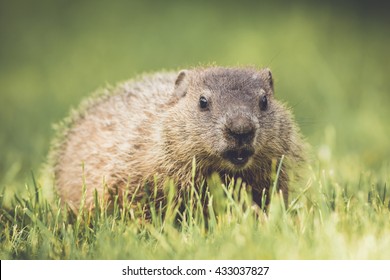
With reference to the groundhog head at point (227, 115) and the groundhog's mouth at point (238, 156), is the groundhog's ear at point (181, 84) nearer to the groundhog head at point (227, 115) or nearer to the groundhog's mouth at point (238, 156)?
the groundhog head at point (227, 115)

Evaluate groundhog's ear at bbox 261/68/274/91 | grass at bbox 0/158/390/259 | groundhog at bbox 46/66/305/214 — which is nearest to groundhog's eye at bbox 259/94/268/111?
groundhog at bbox 46/66/305/214

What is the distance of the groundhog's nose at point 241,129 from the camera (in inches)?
145

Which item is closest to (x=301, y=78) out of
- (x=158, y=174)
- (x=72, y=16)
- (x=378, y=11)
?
(x=378, y=11)

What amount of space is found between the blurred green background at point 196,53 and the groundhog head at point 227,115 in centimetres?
206

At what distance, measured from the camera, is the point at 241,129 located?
145 inches

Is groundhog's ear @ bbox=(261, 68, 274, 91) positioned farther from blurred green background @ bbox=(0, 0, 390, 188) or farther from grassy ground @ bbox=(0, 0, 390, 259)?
blurred green background @ bbox=(0, 0, 390, 188)

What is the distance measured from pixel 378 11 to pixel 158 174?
5595 mm

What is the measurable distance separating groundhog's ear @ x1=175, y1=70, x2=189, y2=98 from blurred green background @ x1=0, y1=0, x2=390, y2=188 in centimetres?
204

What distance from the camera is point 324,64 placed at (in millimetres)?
8312

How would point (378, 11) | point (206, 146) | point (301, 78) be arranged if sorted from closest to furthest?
point (206, 146) → point (301, 78) → point (378, 11)

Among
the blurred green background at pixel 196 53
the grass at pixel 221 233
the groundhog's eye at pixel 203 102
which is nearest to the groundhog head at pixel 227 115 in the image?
the groundhog's eye at pixel 203 102
